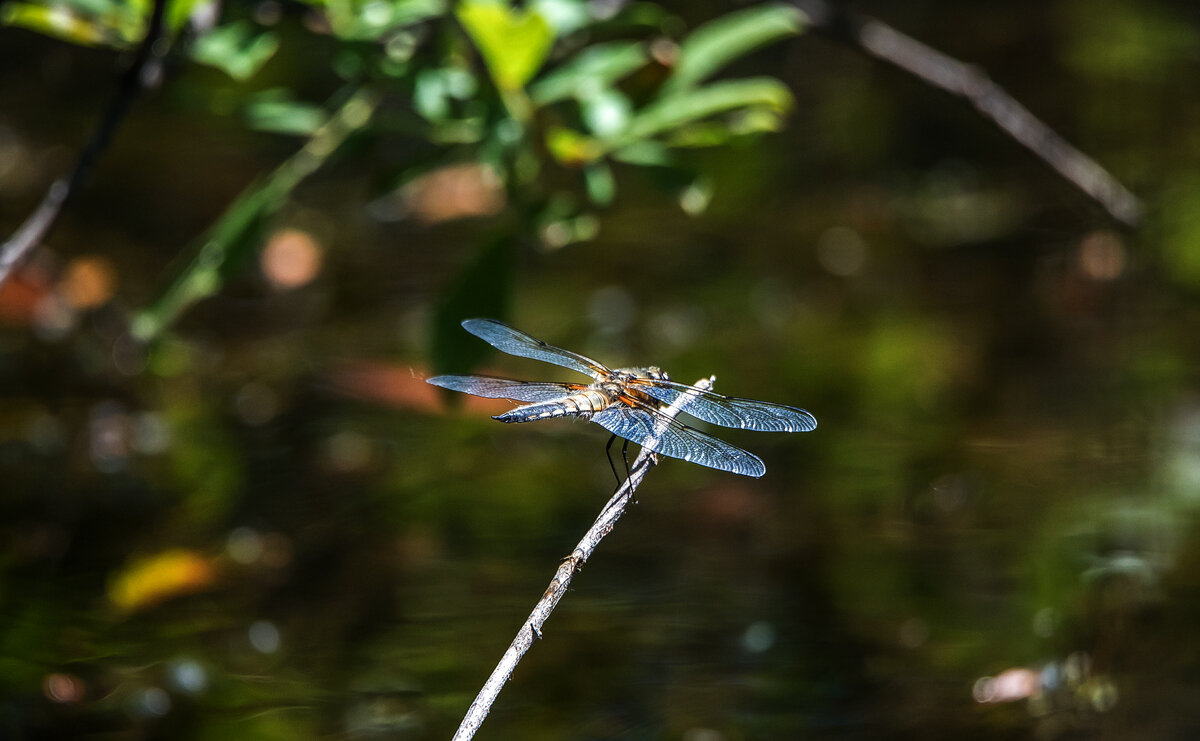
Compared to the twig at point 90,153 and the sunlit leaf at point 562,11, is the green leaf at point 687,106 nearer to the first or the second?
the sunlit leaf at point 562,11

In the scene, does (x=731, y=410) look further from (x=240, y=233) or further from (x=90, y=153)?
(x=90, y=153)

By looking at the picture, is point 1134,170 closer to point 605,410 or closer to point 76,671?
point 605,410

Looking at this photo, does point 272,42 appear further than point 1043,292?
No

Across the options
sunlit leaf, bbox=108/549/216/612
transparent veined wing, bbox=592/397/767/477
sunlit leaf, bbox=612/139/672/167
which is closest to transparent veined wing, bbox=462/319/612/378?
transparent veined wing, bbox=592/397/767/477

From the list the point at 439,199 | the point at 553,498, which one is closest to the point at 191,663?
the point at 553,498

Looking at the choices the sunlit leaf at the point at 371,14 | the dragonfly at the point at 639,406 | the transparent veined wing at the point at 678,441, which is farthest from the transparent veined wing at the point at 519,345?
the sunlit leaf at the point at 371,14

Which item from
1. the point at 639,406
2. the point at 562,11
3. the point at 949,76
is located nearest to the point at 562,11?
the point at 562,11
